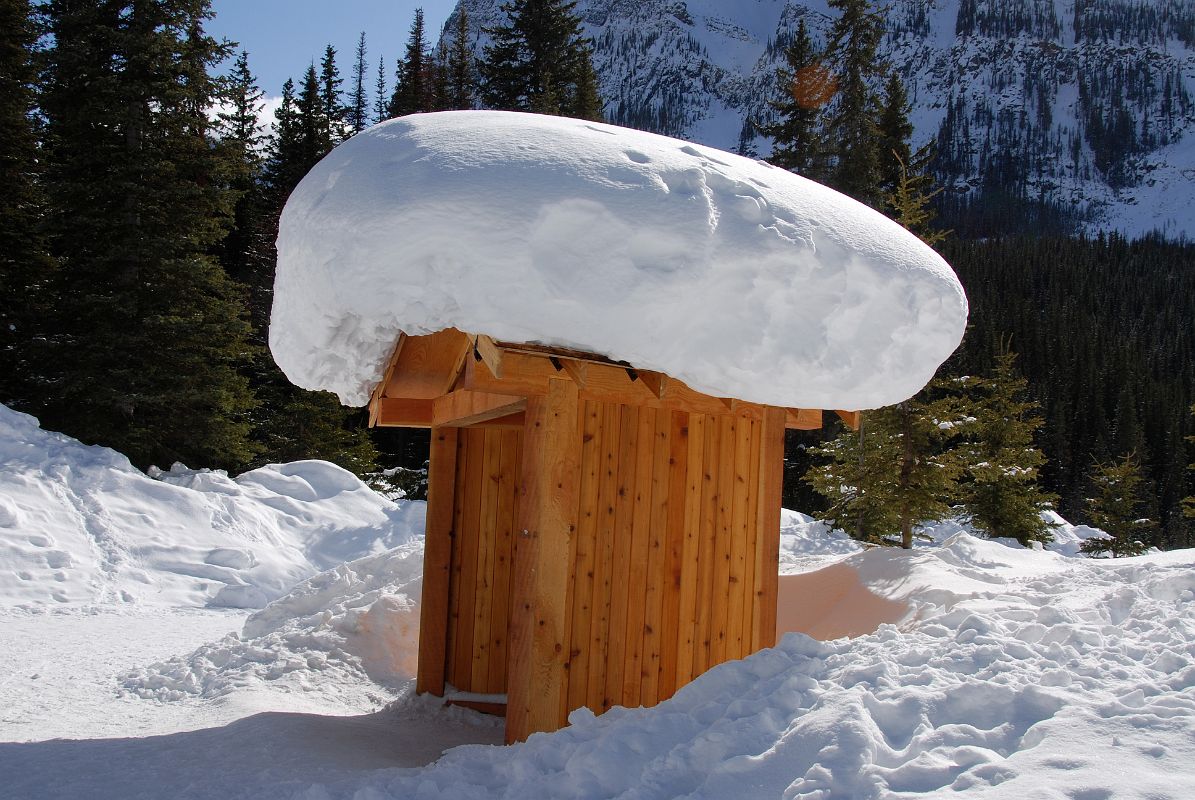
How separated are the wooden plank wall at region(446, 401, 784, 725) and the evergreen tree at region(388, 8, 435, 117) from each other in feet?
94.9

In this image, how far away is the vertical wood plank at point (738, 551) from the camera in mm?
5355

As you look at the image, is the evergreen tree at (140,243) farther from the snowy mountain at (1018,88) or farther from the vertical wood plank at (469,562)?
the snowy mountain at (1018,88)

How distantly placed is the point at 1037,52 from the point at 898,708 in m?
A: 163

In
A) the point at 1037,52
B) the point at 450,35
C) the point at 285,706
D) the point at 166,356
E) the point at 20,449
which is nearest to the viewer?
the point at 285,706

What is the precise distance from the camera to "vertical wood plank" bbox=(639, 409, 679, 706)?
5133mm

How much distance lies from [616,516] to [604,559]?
26 centimetres

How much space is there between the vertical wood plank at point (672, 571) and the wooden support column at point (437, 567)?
6.87ft

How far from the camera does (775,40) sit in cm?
14350

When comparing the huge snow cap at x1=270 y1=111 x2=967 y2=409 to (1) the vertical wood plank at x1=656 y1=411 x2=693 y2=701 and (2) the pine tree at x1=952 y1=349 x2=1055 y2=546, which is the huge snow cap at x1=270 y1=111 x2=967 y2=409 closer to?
(1) the vertical wood plank at x1=656 y1=411 x2=693 y2=701

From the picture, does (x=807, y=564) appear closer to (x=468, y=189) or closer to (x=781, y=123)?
(x=468, y=189)

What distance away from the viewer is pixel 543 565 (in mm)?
4480

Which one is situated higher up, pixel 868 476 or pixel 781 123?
pixel 781 123

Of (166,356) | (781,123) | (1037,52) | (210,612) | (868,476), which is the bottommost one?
(210,612)

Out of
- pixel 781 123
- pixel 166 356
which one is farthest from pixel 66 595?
pixel 781 123
